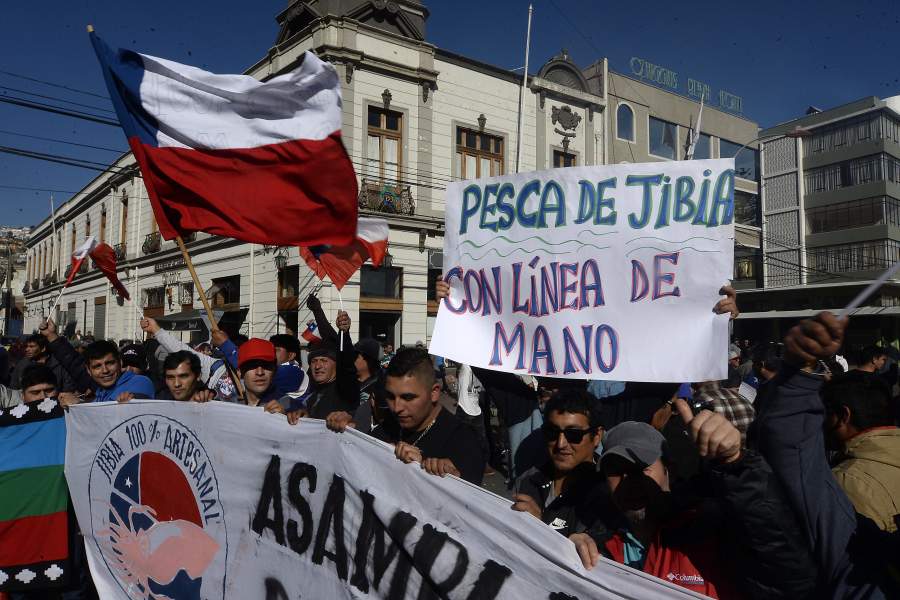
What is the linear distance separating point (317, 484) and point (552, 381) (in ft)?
6.13

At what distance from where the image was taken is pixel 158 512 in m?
3.68

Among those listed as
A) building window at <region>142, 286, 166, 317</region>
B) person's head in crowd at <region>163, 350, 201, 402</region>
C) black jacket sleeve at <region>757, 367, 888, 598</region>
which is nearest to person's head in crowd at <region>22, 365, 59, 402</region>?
person's head in crowd at <region>163, 350, 201, 402</region>

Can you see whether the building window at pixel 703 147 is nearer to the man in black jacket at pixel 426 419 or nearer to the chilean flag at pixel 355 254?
the chilean flag at pixel 355 254

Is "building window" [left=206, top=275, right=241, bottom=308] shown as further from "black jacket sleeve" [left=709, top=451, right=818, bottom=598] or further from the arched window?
"black jacket sleeve" [left=709, top=451, right=818, bottom=598]

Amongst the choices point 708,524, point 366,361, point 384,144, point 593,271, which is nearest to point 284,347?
point 366,361

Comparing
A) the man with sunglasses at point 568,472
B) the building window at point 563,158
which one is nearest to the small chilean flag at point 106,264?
the man with sunglasses at point 568,472

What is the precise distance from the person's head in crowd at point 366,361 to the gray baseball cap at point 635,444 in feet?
8.92

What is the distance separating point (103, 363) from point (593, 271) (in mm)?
3649

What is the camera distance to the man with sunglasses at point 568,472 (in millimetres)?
2428

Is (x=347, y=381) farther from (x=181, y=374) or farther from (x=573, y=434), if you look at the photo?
(x=573, y=434)

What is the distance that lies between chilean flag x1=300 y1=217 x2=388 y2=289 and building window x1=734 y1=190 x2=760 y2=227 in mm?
33294

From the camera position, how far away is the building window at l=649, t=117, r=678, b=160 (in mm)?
26625

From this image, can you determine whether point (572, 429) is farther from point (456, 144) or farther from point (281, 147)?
point (456, 144)

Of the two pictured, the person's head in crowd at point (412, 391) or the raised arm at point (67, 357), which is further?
the raised arm at point (67, 357)
